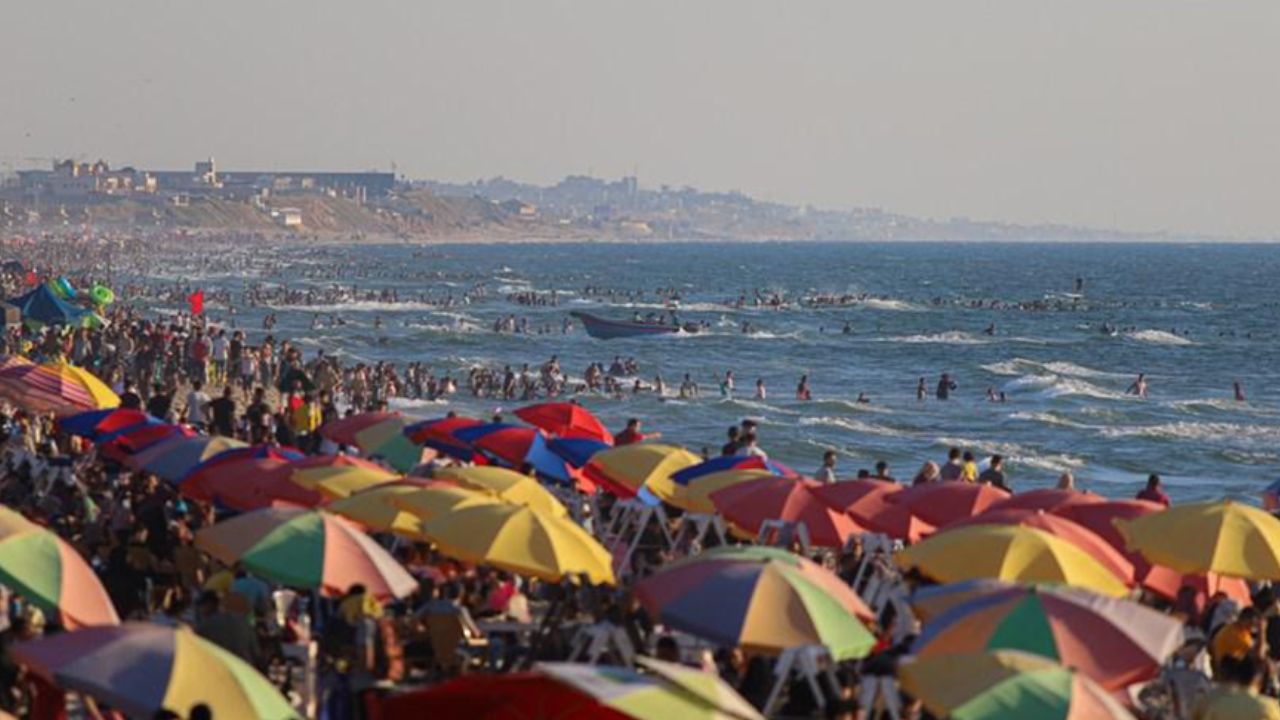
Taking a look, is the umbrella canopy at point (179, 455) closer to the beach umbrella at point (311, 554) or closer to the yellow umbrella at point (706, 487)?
the yellow umbrella at point (706, 487)

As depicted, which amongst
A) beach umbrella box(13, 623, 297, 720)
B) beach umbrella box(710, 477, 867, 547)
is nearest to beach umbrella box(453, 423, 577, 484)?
Result: beach umbrella box(710, 477, 867, 547)

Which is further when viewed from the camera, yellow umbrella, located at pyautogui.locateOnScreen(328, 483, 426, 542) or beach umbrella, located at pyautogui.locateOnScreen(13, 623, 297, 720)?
yellow umbrella, located at pyautogui.locateOnScreen(328, 483, 426, 542)

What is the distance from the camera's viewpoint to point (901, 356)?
76875 mm

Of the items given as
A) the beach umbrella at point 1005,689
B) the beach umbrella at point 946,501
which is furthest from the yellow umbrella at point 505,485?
the beach umbrella at point 1005,689

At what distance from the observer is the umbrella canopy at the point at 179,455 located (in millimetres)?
18500

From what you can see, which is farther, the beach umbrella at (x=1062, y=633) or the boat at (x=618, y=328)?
the boat at (x=618, y=328)

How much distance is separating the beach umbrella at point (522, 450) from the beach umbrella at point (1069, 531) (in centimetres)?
529

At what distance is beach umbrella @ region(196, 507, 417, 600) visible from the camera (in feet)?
43.9

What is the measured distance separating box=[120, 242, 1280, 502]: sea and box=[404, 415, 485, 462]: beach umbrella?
19901 millimetres

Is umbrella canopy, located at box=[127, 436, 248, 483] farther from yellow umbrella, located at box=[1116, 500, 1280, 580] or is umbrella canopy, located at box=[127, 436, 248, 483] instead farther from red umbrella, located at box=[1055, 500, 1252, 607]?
yellow umbrella, located at box=[1116, 500, 1280, 580]

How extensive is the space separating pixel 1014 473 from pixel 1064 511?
24.1 meters

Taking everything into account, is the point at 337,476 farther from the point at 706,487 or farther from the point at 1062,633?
the point at 1062,633

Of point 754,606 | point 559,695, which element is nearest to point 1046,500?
point 754,606

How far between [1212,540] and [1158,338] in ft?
246
